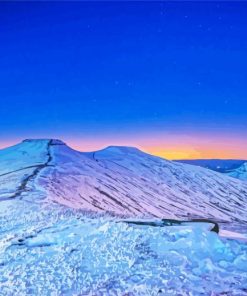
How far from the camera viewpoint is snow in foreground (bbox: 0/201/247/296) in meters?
15.6

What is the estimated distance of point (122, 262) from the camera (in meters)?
18.0

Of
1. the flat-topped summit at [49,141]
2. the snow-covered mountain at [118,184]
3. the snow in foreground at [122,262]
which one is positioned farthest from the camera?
the flat-topped summit at [49,141]

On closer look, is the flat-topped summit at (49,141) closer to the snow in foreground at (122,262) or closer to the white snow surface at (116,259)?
the white snow surface at (116,259)

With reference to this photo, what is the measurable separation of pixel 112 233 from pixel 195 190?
172 metres

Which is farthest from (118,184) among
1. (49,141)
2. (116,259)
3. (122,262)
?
(122,262)

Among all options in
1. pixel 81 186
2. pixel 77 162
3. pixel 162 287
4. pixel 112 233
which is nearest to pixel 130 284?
pixel 162 287

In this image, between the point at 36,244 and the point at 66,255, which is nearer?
the point at 66,255

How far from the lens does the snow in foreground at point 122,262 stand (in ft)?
51.2

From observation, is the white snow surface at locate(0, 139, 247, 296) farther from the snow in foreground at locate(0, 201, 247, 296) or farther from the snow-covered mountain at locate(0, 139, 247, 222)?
the snow-covered mountain at locate(0, 139, 247, 222)

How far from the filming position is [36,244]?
21344 millimetres

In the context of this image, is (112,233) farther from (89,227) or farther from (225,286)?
(225,286)

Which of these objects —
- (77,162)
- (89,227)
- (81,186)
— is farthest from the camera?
(77,162)

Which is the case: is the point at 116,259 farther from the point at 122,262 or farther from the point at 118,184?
the point at 118,184

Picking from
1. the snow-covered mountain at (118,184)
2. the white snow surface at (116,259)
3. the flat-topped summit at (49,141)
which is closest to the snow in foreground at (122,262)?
the white snow surface at (116,259)
